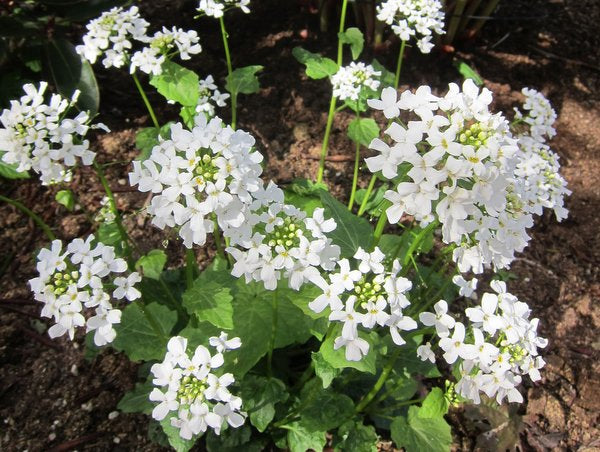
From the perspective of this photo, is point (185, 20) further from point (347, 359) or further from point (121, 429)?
point (347, 359)

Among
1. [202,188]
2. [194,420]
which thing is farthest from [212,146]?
[194,420]

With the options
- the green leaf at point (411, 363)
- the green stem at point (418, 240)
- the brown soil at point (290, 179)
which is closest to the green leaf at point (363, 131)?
the brown soil at point (290, 179)

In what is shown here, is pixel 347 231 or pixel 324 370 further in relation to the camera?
pixel 347 231

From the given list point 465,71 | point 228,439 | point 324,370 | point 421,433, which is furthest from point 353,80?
point 465,71

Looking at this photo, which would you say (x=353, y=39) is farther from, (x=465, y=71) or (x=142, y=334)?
(x=142, y=334)

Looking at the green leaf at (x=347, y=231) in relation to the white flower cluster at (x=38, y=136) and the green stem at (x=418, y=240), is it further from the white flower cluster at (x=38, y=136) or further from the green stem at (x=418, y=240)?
the white flower cluster at (x=38, y=136)

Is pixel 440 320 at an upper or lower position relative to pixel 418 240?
lower

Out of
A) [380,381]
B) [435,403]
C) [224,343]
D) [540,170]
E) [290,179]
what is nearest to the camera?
[224,343]
